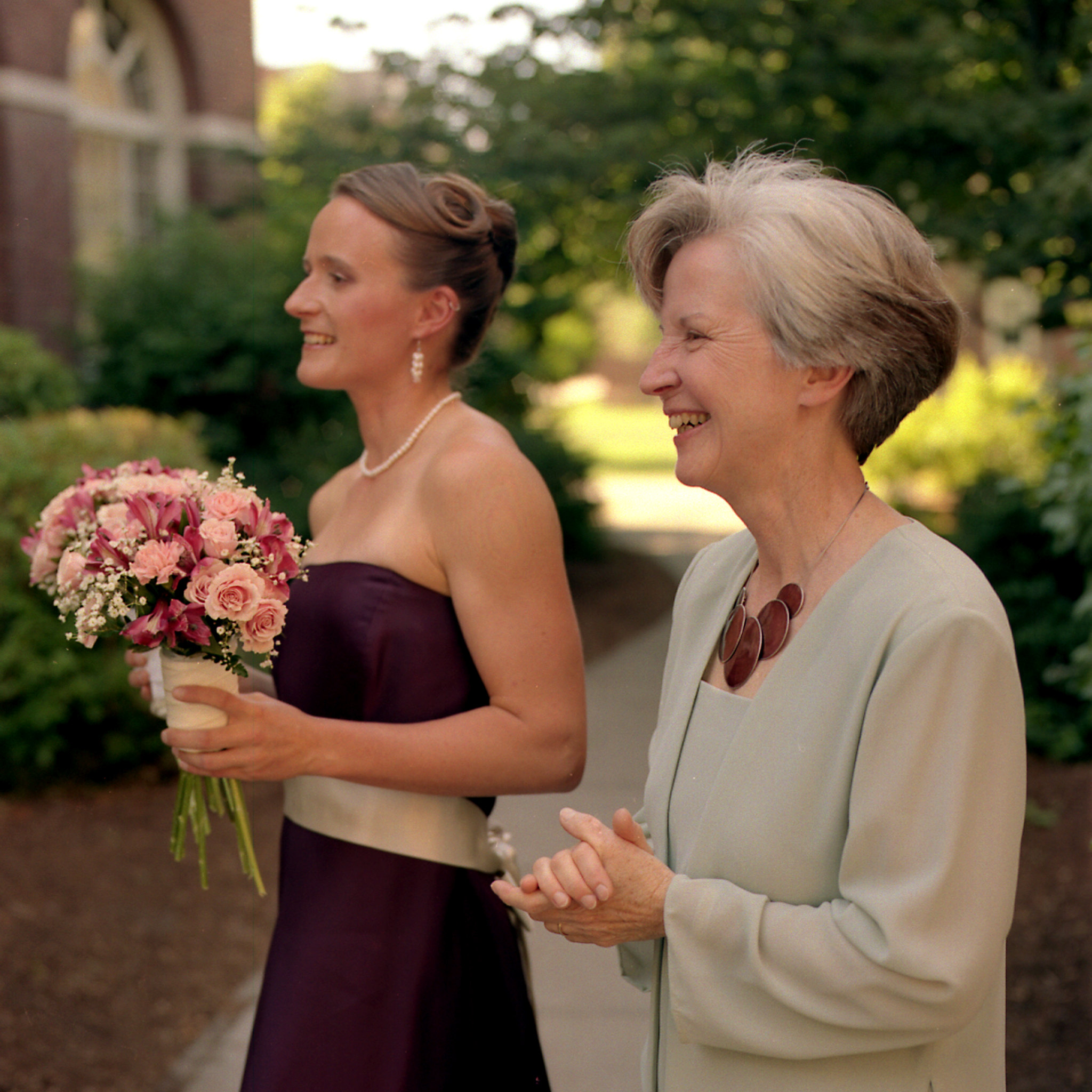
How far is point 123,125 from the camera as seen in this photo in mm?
12602

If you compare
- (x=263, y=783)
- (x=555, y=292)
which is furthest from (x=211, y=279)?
(x=263, y=783)

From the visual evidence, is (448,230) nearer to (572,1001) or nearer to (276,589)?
(276,589)

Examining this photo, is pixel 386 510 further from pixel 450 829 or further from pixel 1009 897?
pixel 1009 897

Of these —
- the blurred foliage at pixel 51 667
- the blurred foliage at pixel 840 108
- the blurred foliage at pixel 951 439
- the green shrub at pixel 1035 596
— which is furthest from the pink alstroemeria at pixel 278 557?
the blurred foliage at pixel 951 439

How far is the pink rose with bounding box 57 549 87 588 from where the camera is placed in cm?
225

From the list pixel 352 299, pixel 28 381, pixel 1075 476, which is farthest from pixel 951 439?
pixel 352 299

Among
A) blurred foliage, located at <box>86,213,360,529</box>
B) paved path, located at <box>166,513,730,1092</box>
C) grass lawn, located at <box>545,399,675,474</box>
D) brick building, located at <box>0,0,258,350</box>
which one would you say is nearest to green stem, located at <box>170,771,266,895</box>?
paved path, located at <box>166,513,730,1092</box>

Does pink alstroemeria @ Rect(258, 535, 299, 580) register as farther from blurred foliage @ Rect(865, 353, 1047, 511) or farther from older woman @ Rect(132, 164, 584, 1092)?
blurred foliage @ Rect(865, 353, 1047, 511)

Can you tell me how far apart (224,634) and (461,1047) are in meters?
0.97

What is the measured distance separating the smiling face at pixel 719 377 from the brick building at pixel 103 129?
10296 millimetres

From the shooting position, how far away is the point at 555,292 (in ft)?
39.9

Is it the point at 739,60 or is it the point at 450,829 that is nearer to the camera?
the point at 450,829

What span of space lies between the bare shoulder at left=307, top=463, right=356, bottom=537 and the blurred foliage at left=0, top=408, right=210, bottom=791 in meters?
3.20

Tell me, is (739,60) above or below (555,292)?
above
